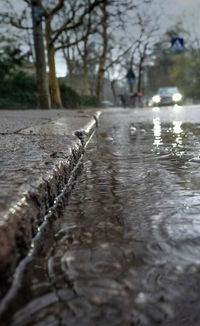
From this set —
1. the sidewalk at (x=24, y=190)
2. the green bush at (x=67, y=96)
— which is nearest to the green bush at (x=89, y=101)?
the green bush at (x=67, y=96)

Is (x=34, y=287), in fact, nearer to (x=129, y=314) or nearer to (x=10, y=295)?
(x=10, y=295)

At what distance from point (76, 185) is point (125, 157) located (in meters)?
0.79

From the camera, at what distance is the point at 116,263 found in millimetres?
806

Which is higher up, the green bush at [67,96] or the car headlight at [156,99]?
the green bush at [67,96]

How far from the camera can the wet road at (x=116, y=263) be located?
62 centimetres

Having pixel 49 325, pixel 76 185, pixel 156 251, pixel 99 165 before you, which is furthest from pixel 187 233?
pixel 99 165

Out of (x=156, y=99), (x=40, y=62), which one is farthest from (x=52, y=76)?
(x=156, y=99)

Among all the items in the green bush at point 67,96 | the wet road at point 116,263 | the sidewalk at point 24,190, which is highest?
the green bush at point 67,96

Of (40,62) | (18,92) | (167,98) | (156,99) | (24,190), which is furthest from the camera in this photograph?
(156,99)

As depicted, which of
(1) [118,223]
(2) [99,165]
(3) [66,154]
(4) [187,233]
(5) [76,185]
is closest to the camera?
(4) [187,233]

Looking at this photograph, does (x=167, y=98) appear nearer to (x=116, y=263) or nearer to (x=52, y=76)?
(x=52, y=76)

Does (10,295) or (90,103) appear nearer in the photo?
(10,295)

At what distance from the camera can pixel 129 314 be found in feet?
2.00

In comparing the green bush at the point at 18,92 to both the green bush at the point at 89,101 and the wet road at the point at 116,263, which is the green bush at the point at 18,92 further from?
the wet road at the point at 116,263
